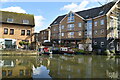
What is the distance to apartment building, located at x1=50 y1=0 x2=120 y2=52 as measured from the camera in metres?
31.0

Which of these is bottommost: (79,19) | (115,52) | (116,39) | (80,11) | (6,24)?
(115,52)

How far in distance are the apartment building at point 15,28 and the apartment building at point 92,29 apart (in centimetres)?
1373

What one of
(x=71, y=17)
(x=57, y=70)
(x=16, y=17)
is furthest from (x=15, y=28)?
(x=57, y=70)

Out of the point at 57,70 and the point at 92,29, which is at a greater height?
the point at 92,29

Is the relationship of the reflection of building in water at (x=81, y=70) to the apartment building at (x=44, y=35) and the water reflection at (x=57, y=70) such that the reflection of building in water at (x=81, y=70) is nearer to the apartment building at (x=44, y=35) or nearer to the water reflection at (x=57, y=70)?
the water reflection at (x=57, y=70)

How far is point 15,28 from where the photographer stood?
29.1 metres

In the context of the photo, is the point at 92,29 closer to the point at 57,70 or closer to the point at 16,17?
the point at 16,17

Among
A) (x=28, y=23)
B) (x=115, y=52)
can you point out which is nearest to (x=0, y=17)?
(x=28, y=23)

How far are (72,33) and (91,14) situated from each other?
804cm

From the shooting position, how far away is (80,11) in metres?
42.2

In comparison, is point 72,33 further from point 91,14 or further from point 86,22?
point 91,14

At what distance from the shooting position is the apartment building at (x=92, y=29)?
30953mm

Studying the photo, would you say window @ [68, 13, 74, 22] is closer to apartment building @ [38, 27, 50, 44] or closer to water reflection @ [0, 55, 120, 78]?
apartment building @ [38, 27, 50, 44]

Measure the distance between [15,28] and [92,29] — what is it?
801 inches
